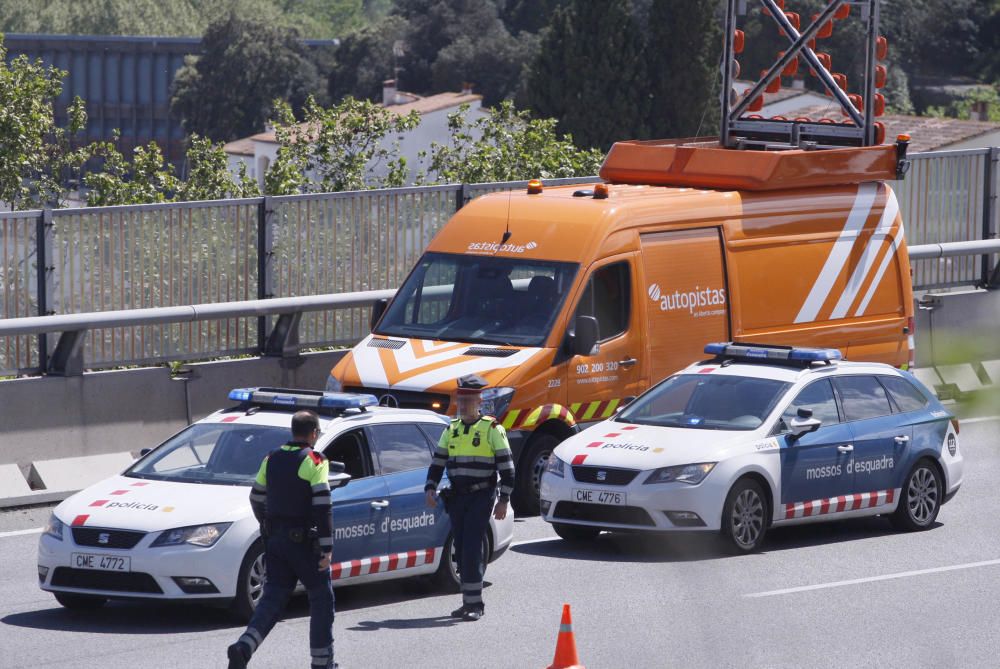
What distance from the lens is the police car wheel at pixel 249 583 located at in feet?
29.5

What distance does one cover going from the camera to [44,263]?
45.6 feet

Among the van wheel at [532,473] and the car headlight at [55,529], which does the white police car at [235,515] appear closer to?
the car headlight at [55,529]

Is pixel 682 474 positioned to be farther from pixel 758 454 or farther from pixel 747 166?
pixel 747 166

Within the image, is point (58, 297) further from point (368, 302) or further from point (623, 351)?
point (623, 351)

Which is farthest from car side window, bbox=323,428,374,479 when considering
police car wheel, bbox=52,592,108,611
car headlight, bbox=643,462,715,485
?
car headlight, bbox=643,462,715,485

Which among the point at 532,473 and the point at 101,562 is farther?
the point at 532,473

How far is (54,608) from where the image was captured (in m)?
9.63

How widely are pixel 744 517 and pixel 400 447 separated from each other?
108 inches

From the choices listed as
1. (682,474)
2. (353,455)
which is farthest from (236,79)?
(353,455)

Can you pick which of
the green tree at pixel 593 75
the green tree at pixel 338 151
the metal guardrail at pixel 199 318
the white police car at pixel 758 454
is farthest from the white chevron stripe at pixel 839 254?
the green tree at pixel 593 75

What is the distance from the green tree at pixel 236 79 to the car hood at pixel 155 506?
88.5 meters

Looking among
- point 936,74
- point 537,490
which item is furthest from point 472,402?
point 936,74

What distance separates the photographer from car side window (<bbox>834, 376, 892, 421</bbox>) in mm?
12211

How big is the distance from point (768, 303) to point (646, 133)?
62.6 meters
